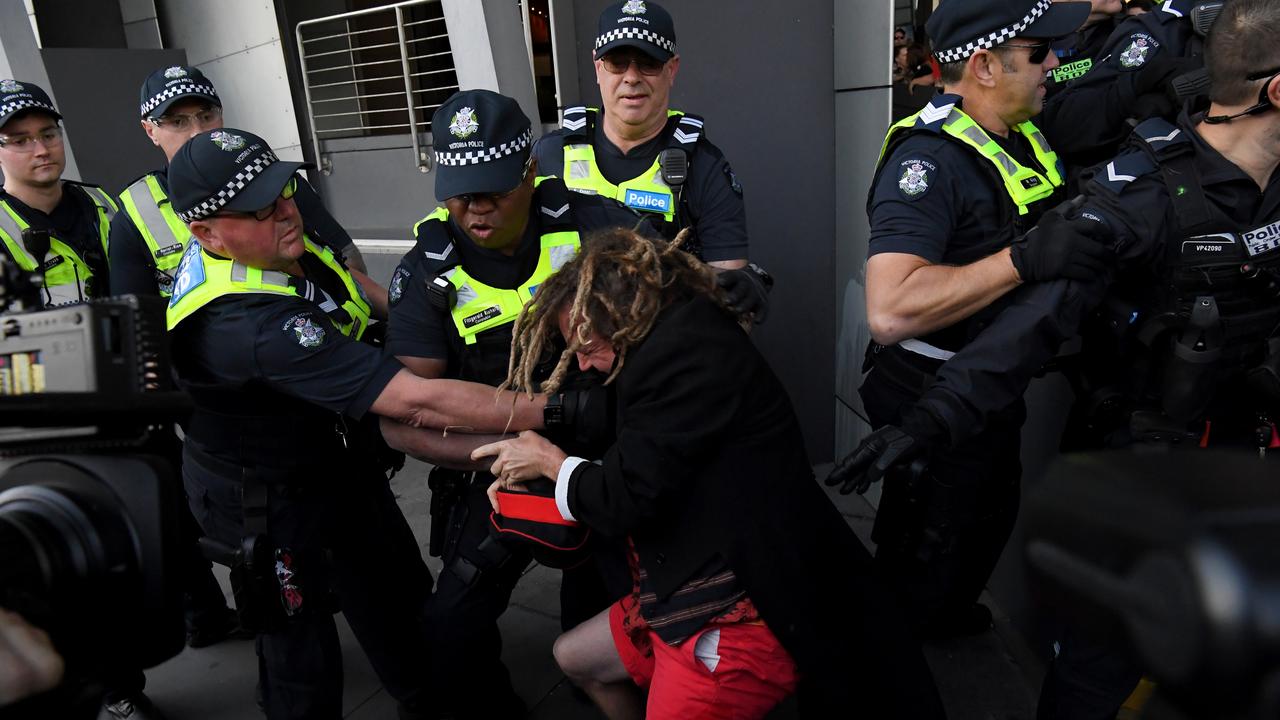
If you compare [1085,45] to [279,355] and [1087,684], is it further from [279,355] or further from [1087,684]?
[279,355]

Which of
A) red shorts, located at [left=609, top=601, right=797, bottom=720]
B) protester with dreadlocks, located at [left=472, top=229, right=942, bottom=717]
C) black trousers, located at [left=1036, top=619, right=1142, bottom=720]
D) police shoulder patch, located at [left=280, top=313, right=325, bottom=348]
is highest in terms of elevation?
police shoulder patch, located at [left=280, top=313, right=325, bottom=348]

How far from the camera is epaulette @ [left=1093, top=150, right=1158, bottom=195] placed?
2.06 metres

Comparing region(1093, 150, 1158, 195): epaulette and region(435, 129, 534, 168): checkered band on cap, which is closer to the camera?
region(1093, 150, 1158, 195): epaulette

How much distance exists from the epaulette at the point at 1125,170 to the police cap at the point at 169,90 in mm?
3350

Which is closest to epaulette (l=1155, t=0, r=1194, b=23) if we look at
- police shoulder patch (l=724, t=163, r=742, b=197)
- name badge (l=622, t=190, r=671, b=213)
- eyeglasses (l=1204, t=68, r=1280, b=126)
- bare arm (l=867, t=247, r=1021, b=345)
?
eyeglasses (l=1204, t=68, r=1280, b=126)

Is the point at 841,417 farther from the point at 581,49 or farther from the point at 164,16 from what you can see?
the point at 164,16

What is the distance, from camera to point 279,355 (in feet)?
7.49

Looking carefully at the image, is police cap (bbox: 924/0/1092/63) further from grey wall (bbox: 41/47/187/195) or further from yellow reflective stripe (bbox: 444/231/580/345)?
grey wall (bbox: 41/47/187/195)

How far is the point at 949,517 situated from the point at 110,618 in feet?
7.16

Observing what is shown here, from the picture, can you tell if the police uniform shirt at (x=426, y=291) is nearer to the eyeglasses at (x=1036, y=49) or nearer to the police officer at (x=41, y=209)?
the eyeglasses at (x=1036, y=49)

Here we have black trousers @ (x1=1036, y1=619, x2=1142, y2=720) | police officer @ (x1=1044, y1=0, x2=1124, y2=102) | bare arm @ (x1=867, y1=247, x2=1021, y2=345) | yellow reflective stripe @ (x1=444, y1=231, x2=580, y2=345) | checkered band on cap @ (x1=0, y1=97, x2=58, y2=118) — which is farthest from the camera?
checkered band on cap @ (x1=0, y1=97, x2=58, y2=118)

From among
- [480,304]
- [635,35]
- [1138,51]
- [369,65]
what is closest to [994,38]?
[1138,51]

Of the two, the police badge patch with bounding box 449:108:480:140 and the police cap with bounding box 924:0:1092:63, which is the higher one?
the police cap with bounding box 924:0:1092:63

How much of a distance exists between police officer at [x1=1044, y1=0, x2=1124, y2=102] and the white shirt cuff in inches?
84.4
